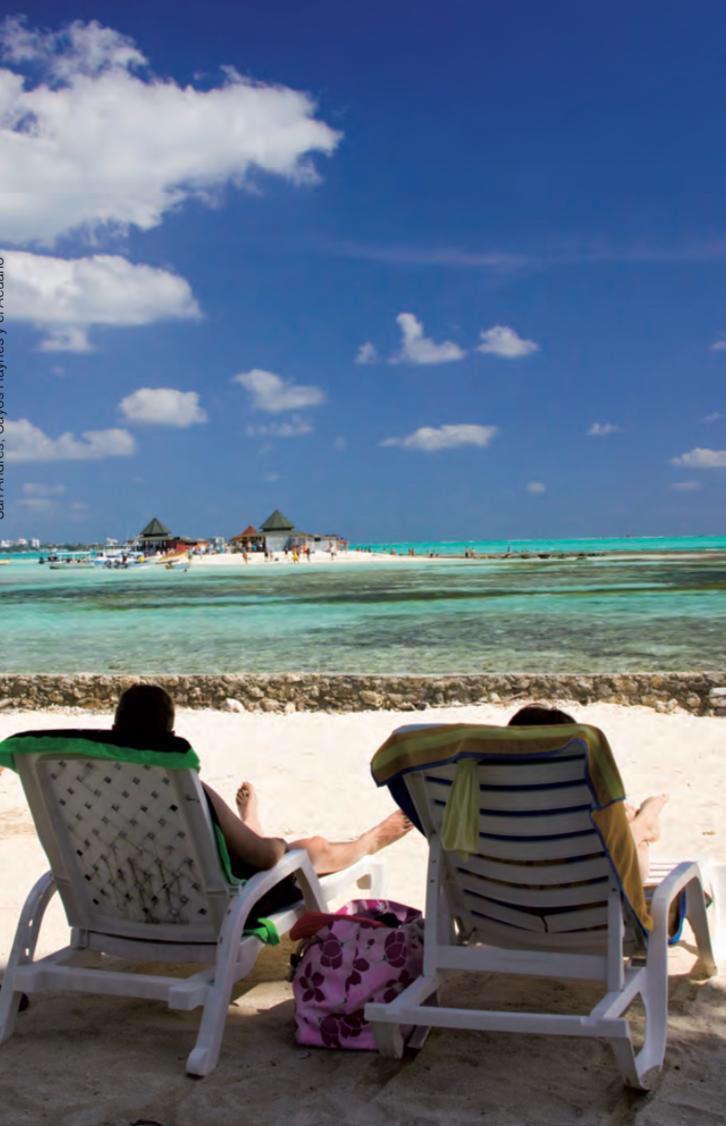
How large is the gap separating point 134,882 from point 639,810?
163cm

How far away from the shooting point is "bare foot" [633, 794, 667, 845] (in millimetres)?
3270

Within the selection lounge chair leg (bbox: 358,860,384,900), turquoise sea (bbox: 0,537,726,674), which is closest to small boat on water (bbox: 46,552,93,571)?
turquoise sea (bbox: 0,537,726,674)

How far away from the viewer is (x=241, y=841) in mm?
3109

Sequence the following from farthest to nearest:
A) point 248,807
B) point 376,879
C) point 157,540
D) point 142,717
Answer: point 157,540 → point 376,879 → point 248,807 → point 142,717

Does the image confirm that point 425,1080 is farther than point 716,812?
No

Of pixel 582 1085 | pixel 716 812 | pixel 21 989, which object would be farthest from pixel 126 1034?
→ pixel 716 812

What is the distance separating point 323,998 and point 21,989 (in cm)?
91

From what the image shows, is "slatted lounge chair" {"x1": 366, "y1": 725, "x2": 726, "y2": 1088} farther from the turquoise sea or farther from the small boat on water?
the small boat on water

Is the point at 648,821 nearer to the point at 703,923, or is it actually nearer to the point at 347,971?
the point at 703,923

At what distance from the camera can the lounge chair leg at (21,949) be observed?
3.11 metres

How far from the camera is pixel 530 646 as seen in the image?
19391 millimetres

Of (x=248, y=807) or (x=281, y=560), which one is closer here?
(x=248, y=807)

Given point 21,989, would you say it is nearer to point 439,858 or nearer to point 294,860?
point 294,860

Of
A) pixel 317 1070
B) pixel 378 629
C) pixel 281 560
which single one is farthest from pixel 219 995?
pixel 281 560
